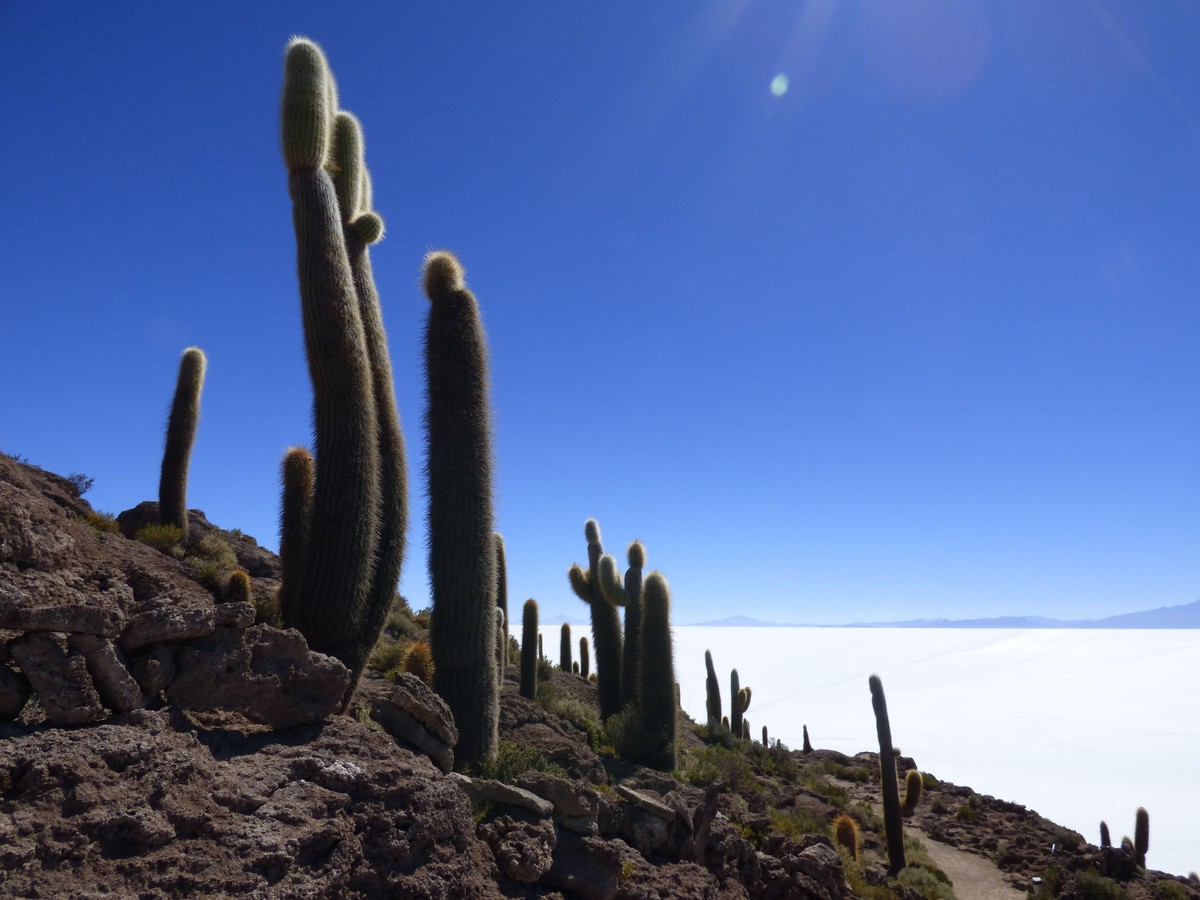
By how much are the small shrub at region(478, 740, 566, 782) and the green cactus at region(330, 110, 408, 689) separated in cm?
181

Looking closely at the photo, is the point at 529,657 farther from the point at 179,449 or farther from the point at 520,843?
the point at 520,843

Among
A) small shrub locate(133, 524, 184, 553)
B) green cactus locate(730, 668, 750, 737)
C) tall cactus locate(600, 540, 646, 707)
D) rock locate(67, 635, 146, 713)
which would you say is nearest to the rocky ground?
rock locate(67, 635, 146, 713)

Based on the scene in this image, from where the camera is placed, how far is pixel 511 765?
8406 millimetres

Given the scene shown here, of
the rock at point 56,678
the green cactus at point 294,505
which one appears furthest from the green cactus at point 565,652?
the rock at point 56,678

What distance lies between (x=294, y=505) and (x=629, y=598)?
34.9ft

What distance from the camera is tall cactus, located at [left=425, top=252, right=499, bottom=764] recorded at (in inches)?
362

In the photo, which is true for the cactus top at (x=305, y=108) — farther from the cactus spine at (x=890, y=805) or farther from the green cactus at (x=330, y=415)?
the cactus spine at (x=890, y=805)

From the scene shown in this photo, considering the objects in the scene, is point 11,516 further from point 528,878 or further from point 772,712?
Result: point 772,712

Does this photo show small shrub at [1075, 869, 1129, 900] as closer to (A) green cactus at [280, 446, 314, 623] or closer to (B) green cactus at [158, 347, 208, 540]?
(A) green cactus at [280, 446, 314, 623]

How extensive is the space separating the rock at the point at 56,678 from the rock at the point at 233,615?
38.1 inches

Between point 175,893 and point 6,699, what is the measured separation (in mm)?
1581

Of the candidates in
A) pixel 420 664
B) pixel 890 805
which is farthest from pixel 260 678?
pixel 890 805

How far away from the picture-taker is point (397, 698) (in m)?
6.79

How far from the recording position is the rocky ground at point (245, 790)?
4.00m
